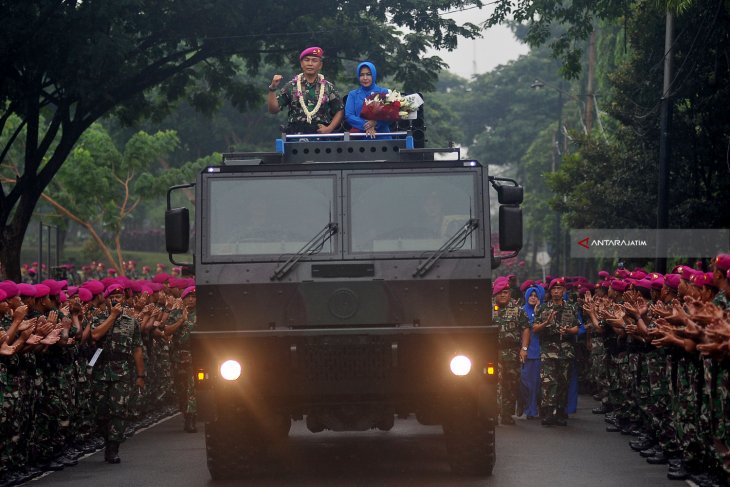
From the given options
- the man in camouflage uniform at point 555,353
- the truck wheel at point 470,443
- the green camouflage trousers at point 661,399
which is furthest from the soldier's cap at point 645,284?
the truck wheel at point 470,443

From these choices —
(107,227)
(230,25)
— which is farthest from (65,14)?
(107,227)

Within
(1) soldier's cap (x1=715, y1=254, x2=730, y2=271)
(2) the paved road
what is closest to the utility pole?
(2) the paved road

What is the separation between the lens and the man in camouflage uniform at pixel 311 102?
14203 millimetres

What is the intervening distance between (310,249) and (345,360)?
1.02m

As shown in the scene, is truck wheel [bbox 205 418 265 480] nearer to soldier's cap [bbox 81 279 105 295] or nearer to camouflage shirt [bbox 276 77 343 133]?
camouflage shirt [bbox 276 77 343 133]

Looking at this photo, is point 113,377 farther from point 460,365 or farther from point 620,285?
point 620,285

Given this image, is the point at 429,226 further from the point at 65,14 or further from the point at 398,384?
the point at 65,14

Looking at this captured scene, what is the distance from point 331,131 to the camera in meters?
14.2

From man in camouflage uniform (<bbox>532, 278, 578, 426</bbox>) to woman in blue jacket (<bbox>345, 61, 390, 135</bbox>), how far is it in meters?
5.45

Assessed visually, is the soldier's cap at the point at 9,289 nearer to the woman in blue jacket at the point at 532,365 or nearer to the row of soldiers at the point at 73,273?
the woman in blue jacket at the point at 532,365

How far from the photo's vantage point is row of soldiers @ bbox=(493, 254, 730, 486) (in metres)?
11.4

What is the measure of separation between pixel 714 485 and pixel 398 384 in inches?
109

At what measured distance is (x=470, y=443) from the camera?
12.6 meters

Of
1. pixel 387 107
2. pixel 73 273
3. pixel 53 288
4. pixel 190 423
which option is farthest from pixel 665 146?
pixel 73 273
